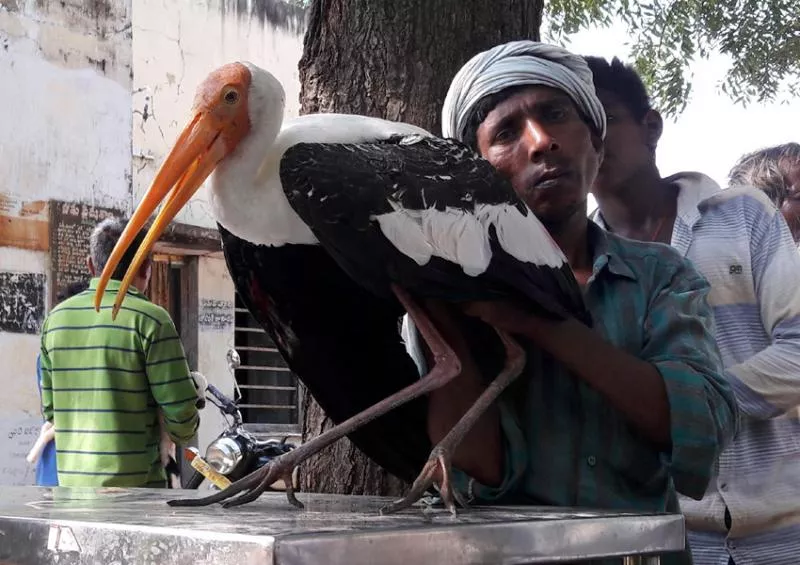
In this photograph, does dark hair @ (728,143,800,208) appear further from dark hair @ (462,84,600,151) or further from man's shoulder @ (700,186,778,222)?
dark hair @ (462,84,600,151)

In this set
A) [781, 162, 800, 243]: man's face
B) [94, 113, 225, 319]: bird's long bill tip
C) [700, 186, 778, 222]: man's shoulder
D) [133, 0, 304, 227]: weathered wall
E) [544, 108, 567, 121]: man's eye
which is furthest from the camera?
[133, 0, 304, 227]: weathered wall

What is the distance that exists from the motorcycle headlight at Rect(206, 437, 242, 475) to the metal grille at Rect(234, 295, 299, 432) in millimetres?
4670

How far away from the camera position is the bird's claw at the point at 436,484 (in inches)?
60.4

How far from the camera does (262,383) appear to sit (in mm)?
10891

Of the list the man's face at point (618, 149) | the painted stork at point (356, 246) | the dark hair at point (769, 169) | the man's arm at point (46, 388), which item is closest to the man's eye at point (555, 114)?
the painted stork at point (356, 246)

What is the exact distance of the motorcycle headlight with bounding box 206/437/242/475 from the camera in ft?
18.4

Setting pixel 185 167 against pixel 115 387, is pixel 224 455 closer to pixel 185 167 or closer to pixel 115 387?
pixel 115 387

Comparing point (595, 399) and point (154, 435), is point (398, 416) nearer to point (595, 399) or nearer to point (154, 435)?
point (595, 399)

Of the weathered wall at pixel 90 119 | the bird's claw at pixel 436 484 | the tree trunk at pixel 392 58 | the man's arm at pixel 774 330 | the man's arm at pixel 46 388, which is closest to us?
the bird's claw at pixel 436 484

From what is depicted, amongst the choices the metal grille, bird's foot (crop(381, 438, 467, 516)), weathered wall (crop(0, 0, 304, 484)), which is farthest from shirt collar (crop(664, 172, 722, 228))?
the metal grille

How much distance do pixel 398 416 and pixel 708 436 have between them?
51cm

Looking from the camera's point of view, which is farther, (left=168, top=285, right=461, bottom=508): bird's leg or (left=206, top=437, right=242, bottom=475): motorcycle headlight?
(left=206, top=437, right=242, bottom=475): motorcycle headlight

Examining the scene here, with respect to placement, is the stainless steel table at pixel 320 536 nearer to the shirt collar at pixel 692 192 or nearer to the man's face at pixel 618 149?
the shirt collar at pixel 692 192

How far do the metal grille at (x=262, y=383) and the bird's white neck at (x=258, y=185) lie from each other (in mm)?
8602
